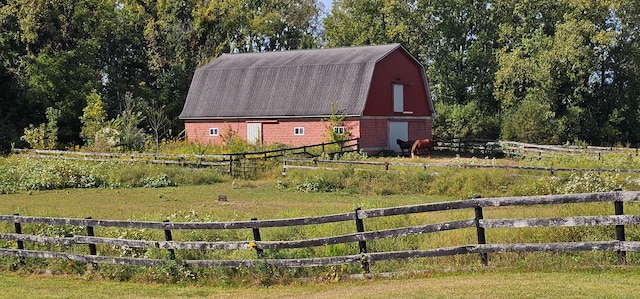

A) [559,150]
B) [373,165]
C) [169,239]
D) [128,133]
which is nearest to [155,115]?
[128,133]

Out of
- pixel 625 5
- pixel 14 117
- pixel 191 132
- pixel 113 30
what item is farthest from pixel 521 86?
pixel 14 117

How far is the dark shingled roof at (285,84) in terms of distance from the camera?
145ft

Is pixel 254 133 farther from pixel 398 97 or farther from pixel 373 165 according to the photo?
pixel 373 165

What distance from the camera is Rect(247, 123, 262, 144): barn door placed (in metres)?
46.4

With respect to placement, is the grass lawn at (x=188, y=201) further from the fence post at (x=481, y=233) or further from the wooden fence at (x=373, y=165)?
the fence post at (x=481, y=233)

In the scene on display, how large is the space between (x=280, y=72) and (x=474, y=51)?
1859 centimetres

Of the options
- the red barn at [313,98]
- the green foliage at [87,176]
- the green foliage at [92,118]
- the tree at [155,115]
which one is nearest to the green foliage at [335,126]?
the red barn at [313,98]

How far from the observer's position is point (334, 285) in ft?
36.5

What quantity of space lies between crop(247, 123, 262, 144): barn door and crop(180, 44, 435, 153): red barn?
0.06 metres

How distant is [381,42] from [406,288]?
51531mm

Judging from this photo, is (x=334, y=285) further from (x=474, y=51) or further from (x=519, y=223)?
(x=474, y=51)

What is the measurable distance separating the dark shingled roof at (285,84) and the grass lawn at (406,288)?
31379 mm

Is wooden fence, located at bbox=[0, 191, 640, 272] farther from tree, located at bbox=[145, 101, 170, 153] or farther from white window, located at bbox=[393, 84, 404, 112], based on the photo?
tree, located at bbox=[145, 101, 170, 153]

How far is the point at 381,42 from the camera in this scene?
198 feet
